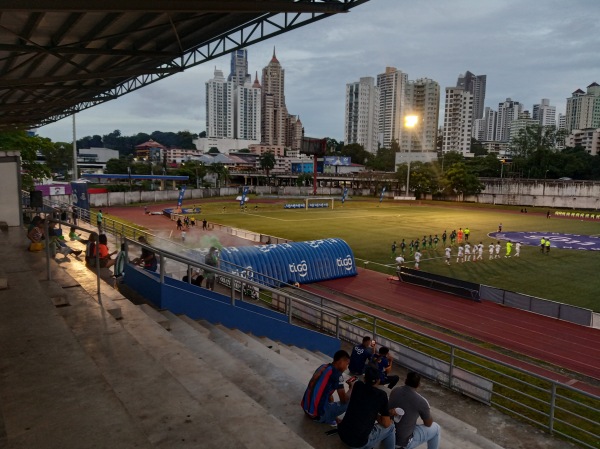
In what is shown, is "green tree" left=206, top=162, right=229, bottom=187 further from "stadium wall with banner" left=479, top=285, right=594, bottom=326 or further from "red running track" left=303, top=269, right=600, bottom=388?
"stadium wall with banner" left=479, top=285, right=594, bottom=326

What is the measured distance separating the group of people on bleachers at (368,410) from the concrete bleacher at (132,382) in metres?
0.29

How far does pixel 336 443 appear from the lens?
5137mm

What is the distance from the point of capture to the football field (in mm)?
25656

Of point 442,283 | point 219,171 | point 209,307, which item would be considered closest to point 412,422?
point 209,307

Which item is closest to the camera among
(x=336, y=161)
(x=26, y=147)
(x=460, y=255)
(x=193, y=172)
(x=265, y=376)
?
(x=265, y=376)

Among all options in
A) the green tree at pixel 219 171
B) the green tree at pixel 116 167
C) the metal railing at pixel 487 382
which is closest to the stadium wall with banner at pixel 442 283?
the metal railing at pixel 487 382

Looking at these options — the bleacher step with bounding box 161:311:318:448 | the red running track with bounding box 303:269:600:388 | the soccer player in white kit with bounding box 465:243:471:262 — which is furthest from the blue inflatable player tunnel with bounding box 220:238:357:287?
the bleacher step with bounding box 161:311:318:448

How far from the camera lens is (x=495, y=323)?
19.0m

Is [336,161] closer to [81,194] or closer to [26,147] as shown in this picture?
[81,194]

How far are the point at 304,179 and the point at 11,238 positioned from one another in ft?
377

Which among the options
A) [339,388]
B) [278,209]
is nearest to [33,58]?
[339,388]

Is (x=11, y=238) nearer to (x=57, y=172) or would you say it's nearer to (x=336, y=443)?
(x=336, y=443)

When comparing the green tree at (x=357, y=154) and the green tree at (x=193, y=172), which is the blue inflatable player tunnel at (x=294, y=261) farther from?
the green tree at (x=357, y=154)

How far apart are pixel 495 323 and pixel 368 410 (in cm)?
1634
